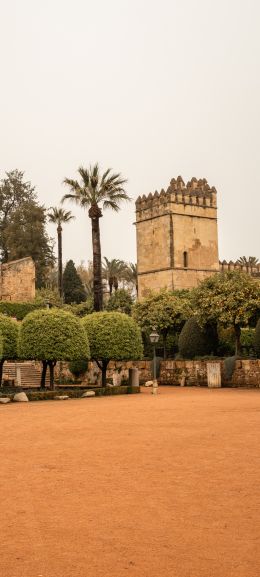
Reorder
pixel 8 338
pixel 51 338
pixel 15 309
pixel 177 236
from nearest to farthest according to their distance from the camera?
pixel 51 338
pixel 8 338
pixel 15 309
pixel 177 236

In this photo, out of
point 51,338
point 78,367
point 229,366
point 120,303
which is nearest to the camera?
point 51,338

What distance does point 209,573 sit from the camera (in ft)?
18.0

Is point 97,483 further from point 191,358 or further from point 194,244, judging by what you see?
point 194,244

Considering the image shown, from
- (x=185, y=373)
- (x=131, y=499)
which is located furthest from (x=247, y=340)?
(x=131, y=499)

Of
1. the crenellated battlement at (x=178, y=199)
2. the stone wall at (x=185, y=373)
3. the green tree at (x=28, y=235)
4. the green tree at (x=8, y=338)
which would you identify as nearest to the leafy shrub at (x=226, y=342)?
the stone wall at (x=185, y=373)

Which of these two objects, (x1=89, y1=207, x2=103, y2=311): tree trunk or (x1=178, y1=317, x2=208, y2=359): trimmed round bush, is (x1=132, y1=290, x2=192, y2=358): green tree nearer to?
(x1=178, y1=317, x2=208, y2=359): trimmed round bush

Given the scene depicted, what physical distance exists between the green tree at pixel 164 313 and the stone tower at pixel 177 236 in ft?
59.5

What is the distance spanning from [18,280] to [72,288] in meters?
16.1

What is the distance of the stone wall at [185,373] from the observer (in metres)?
30.5

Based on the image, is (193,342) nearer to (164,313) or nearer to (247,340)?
(164,313)

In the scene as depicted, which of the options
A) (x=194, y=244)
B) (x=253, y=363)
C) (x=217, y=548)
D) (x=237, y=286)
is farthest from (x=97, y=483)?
(x=194, y=244)

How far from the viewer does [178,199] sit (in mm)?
59375

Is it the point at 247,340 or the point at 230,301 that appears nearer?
the point at 230,301

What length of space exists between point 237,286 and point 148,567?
27607 millimetres
